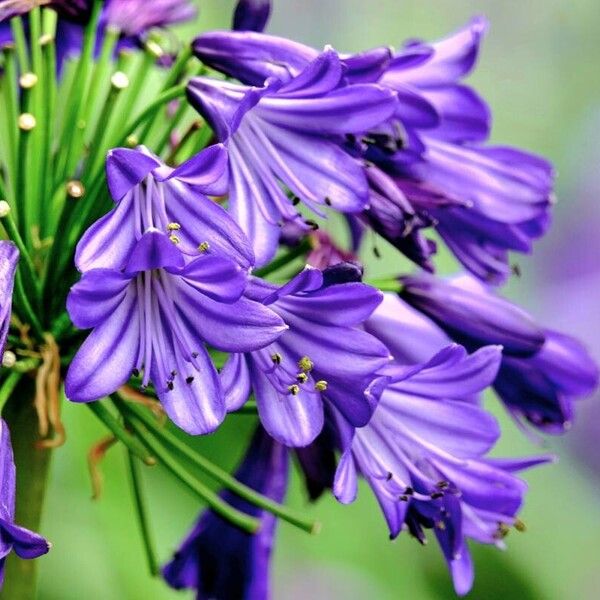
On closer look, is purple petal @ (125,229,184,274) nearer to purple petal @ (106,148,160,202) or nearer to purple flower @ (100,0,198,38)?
purple petal @ (106,148,160,202)

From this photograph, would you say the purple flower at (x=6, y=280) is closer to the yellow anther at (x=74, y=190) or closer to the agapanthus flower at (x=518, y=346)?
the yellow anther at (x=74, y=190)

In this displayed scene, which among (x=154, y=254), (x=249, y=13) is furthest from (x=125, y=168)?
(x=249, y=13)

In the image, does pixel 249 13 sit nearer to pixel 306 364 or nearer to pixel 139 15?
pixel 139 15

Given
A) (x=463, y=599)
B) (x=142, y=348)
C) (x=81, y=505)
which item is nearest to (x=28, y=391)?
(x=142, y=348)

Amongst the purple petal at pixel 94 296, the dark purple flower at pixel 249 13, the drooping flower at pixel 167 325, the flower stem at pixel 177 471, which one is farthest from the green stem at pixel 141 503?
the dark purple flower at pixel 249 13

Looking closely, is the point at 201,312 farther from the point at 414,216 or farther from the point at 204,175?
the point at 414,216

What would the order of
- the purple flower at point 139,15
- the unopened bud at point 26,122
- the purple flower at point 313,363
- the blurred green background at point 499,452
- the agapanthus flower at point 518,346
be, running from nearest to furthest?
the purple flower at point 313,363 < the unopened bud at point 26,122 < the agapanthus flower at point 518,346 < the purple flower at point 139,15 < the blurred green background at point 499,452
